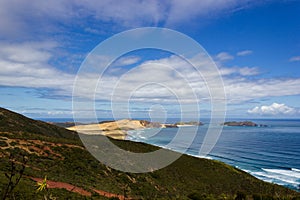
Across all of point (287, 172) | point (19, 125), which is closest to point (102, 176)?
point (19, 125)

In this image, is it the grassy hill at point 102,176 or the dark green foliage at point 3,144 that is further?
the dark green foliage at point 3,144

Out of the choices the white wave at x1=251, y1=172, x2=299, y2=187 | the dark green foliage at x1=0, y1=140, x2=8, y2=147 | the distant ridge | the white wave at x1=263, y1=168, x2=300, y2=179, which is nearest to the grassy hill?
the dark green foliage at x1=0, y1=140, x2=8, y2=147

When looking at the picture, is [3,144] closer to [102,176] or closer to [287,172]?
[102,176]

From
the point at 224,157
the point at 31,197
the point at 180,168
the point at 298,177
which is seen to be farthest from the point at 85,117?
the point at 224,157

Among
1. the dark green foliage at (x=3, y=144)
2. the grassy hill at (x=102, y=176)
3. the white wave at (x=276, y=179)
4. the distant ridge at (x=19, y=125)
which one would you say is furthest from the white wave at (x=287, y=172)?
the dark green foliage at (x=3, y=144)

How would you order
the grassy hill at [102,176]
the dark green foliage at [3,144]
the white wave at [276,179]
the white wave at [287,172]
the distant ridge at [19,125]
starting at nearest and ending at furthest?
the grassy hill at [102,176], the dark green foliage at [3,144], the distant ridge at [19,125], the white wave at [276,179], the white wave at [287,172]

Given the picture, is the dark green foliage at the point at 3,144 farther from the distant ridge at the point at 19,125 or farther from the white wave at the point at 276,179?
the white wave at the point at 276,179

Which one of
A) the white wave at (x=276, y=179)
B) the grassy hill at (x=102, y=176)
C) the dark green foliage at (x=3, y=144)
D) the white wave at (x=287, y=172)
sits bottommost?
the white wave at (x=276, y=179)

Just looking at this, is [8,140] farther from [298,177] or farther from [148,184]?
[298,177]
